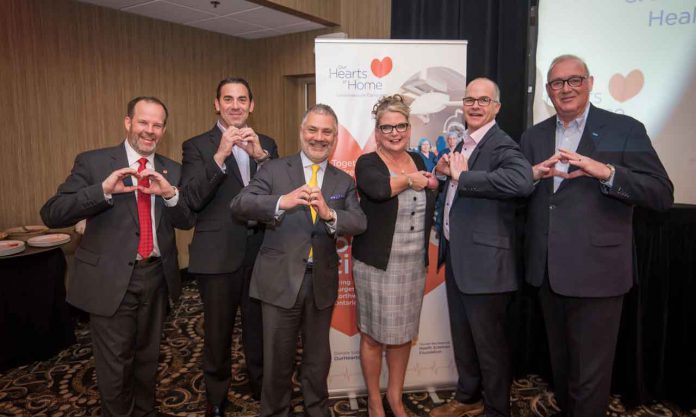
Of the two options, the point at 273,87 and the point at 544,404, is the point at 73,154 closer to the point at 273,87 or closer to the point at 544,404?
the point at 273,87

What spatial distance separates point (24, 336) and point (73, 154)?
6.71ft

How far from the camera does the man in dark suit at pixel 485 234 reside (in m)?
2.32

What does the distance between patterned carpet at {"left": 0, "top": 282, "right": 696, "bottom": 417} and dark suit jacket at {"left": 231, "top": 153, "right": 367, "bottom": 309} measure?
1050 millimetres

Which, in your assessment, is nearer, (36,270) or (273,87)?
(36,270)

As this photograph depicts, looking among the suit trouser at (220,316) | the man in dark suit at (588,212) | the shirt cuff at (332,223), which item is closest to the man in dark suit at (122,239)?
the suit trouser at (220,316)

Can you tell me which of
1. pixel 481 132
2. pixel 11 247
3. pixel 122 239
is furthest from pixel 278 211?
pixel 11 247

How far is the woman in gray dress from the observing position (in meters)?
2.39

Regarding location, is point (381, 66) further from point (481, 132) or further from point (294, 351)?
point (294, 351)

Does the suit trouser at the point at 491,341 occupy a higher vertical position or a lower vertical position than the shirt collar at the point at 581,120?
lower

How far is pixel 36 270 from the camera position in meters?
3.54

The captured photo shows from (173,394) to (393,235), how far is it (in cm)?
192

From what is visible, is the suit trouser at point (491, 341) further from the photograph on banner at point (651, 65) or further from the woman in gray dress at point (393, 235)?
the photograph on banner at point (651, 65)

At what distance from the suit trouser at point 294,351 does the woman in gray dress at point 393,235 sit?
29 cm

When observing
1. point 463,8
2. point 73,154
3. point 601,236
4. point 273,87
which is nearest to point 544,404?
point 601,236
